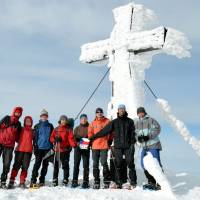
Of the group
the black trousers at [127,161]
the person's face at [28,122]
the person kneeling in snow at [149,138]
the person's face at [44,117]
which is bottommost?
the black trousers at [127,161]

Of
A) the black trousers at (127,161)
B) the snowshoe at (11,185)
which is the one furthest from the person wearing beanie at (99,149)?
the snowshoe at (11,185)

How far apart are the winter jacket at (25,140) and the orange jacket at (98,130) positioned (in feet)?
4.20

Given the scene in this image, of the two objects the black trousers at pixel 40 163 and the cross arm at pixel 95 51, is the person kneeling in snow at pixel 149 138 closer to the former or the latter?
the black trousers at pixel 40 163

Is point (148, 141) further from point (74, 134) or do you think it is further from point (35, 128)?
point (35, 128)

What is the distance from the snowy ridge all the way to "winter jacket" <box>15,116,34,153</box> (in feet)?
9.67

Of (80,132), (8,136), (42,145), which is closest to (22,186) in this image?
(42,145)

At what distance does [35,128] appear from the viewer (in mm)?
8492

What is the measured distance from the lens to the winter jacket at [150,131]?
7.64 m

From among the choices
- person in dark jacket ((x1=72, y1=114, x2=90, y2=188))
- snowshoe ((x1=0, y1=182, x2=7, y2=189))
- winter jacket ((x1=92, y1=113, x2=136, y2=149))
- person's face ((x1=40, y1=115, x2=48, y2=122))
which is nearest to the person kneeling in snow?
winter jacket ((x1=92, y1=113, x2=136, y2=149))

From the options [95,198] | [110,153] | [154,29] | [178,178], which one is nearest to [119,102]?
[110,153]

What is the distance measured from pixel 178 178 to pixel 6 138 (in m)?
4.21

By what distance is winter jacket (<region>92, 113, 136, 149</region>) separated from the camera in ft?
25.4

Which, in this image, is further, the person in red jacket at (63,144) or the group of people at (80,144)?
the person in red jacket at (63,144)

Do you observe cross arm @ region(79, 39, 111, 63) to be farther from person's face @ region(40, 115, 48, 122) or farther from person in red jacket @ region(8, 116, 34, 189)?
person in red jacket @ region(8, 116, 34, 189)
